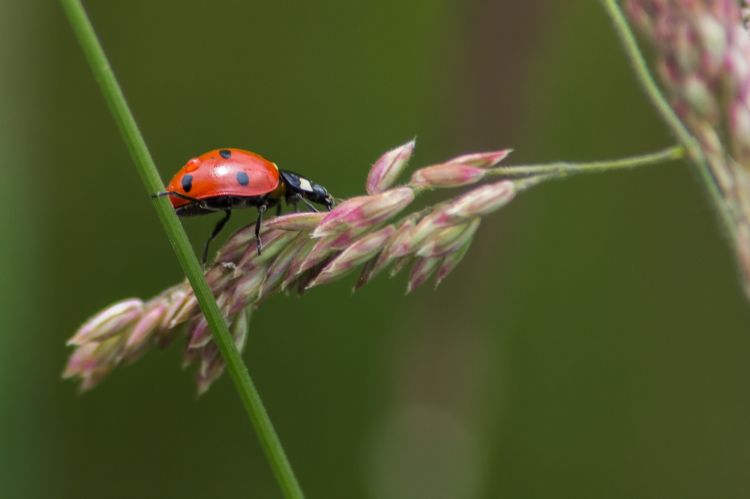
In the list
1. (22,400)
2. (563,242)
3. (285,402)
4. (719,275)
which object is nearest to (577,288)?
(563,242)

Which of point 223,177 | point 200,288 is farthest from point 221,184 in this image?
point 200,288

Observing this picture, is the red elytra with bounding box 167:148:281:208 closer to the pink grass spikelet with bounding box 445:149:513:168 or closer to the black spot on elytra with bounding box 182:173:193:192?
the black spot on elytra with bounding box 182:173:193:192

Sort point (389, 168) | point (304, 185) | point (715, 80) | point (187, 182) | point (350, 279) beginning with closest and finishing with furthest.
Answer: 1. point (715, 80)
2. point (389, 168)
3. point (187, 182)
4. point (304, 185)
5. point (350, 279)

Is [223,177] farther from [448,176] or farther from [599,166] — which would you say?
[599,166]

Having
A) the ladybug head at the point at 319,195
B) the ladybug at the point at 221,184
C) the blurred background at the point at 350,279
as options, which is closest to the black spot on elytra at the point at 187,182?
the ladybug at the point at 221,184

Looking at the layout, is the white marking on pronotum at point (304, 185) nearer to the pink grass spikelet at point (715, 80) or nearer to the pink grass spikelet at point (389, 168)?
the pink grass spikelet at point (389, 168)

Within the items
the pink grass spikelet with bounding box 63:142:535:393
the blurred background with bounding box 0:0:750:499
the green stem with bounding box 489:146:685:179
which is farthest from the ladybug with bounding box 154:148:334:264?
the blurred background with bounding box 0:0:750:499

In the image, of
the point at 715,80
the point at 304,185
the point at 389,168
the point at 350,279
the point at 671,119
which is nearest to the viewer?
the point at 715,80
